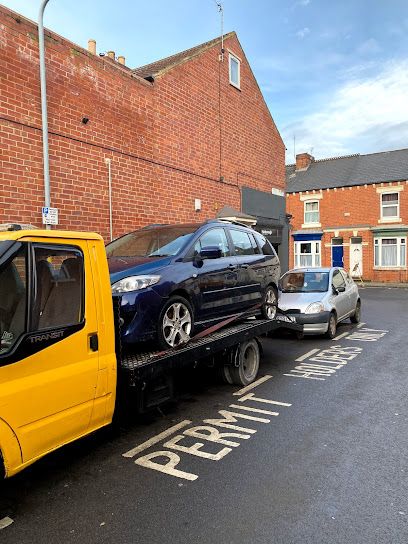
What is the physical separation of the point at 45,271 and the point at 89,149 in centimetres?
626

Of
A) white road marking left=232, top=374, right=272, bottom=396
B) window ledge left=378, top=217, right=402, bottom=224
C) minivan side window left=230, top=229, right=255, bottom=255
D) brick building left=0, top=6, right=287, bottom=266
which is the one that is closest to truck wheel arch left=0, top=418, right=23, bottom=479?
white road marking left=232, top=374, right=272, bottom=396

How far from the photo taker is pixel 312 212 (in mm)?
32812

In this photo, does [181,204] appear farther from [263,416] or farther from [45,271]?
[45,271]

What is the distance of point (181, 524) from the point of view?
115 inches

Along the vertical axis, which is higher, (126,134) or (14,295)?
(126,134)

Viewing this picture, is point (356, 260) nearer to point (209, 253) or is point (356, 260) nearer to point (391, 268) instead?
point (391, 268)

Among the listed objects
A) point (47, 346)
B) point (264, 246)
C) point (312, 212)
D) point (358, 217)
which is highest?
point (312, 212)

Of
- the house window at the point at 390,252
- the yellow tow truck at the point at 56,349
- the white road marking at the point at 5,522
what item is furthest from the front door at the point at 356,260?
the white road marking at the point at 5,522

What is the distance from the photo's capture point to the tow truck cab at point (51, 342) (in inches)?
111

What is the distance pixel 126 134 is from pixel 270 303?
523 cm

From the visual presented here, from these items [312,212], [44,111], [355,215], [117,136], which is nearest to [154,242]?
[44,111]

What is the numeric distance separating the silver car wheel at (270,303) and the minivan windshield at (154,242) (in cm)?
198

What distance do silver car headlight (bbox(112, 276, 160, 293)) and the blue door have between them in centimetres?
2907

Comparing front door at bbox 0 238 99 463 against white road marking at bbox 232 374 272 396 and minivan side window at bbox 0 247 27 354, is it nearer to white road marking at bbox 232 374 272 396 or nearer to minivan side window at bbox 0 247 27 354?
minivan side window at bbox 0 247 27 354
